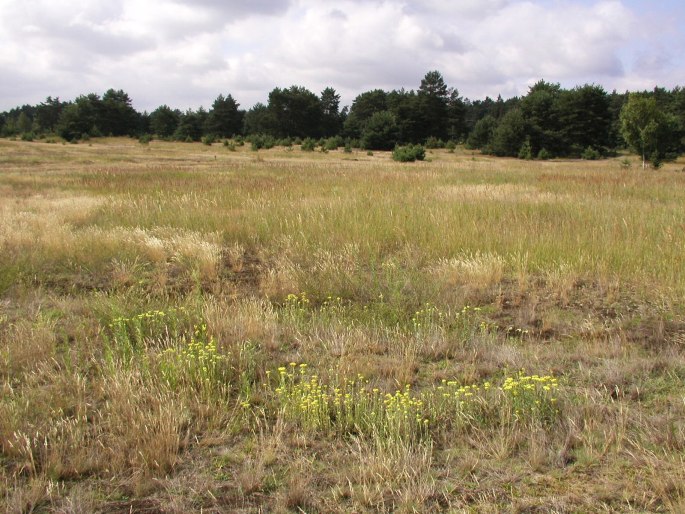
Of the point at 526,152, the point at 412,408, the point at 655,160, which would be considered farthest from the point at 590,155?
the point at 412,408

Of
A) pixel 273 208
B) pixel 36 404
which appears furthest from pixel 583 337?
pixel 273 208

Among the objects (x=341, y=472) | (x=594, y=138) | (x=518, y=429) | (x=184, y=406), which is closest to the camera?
(x=341, y=472)

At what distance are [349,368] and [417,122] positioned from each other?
7578 cm

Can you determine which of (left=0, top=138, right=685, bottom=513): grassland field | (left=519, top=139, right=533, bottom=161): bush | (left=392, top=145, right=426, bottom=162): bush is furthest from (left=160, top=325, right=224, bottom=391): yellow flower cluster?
(left=519, top=139, right=533, bottom=161): bush

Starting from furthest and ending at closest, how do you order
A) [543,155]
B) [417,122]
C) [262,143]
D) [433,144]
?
[417,122] < [433,144] < [262,143] < [543,155]

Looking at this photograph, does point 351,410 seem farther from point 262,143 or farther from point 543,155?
point 543,155

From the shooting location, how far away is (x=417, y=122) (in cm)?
7625

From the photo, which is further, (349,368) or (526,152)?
(526,152)

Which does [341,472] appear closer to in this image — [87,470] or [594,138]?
[87,470]

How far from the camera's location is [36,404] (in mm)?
3561

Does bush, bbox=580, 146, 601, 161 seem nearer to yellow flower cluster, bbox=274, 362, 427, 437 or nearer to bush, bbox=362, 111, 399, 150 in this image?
bush, bbox=362, 111, 399, 150

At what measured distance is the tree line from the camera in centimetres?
5638

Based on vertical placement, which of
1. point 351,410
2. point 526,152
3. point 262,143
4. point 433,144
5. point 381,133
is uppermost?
point 381,133

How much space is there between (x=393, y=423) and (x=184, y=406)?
138 centimetres
